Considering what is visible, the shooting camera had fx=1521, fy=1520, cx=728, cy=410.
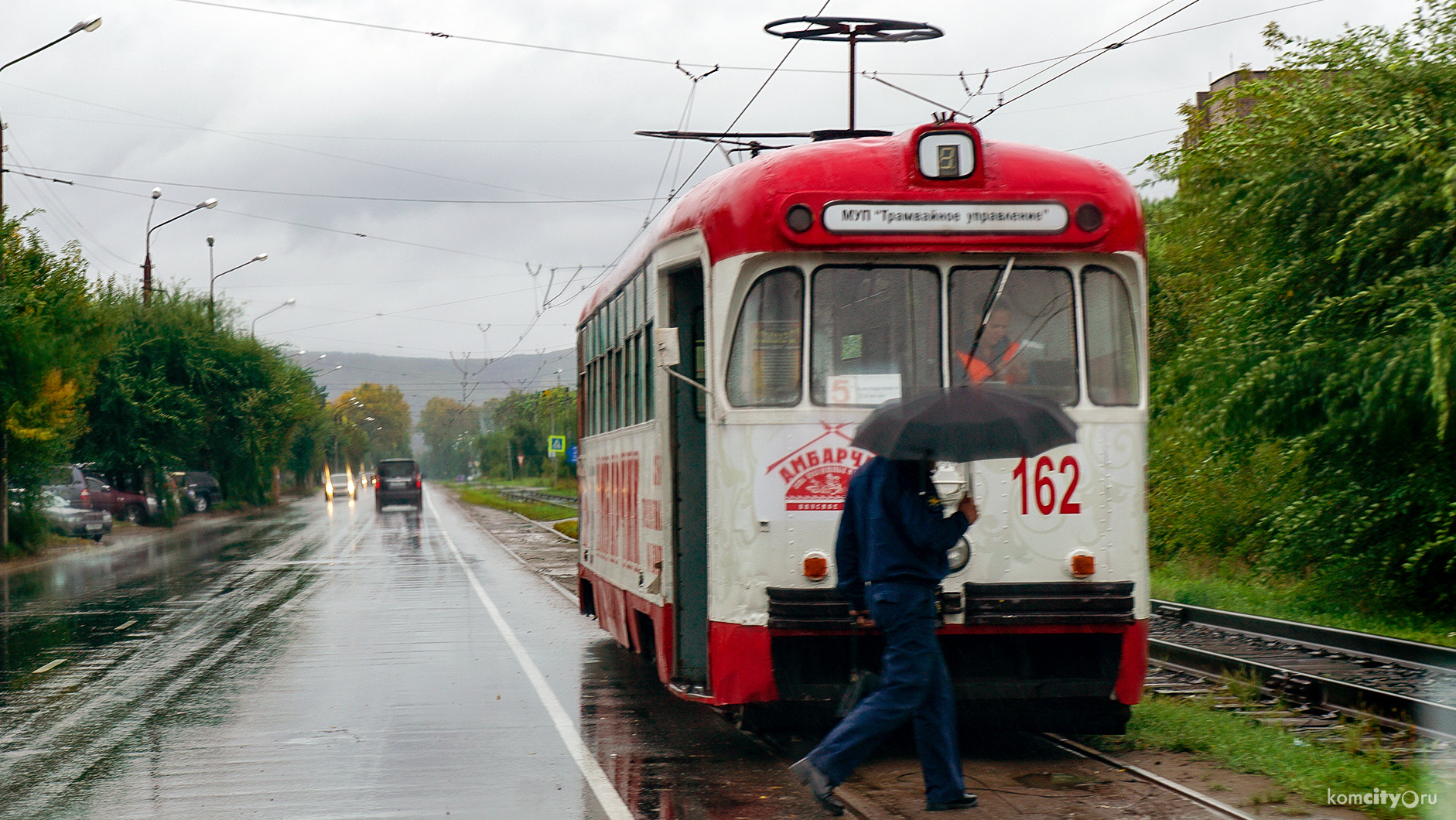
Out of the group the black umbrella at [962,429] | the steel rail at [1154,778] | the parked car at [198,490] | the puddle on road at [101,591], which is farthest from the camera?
the parked car at [198,490]

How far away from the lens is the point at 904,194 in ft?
24.9

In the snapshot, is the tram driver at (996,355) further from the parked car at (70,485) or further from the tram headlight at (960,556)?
the parked car at (70,485)

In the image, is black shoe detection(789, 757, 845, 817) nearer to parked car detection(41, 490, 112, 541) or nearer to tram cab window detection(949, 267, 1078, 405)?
tram cab window detection(949, 267, 1078, 405)

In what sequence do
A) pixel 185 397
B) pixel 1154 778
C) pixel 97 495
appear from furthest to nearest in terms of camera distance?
pixel 185 397
pixel 97 495
pixel 1154 778

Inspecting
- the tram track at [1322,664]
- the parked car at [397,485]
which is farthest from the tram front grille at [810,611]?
the parked car at [397,485]

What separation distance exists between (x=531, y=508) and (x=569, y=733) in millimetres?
47014

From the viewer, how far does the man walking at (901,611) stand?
6.46 m

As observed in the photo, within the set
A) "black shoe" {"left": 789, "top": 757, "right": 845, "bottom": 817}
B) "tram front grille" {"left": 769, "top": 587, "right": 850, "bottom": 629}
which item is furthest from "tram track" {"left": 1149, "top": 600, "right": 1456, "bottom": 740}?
"black shoe" {"left": 789, "top": 757, "right": 845, "bottom": 817}

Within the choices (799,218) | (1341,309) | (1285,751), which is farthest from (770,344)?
(1341,309)

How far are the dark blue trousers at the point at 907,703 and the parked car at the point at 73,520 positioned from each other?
1211 inches

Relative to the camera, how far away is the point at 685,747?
28.6ft

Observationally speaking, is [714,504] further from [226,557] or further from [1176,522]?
[226,557]

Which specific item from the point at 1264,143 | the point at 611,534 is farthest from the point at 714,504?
the point at 1264,143

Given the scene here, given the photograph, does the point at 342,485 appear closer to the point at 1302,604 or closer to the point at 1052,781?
the point at 1302,604
